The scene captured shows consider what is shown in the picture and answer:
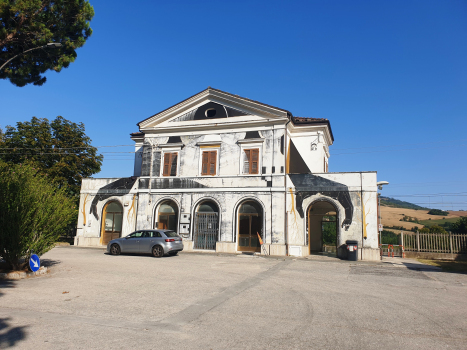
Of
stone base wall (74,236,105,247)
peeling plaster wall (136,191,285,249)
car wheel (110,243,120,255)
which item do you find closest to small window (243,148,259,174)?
peeling plaster wall (136,191,285,249)

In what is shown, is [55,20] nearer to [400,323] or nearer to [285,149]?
[285,149]

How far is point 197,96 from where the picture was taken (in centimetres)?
2425

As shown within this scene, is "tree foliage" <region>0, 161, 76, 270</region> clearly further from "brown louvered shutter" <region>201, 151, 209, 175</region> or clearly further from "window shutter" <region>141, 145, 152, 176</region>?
"window shutter" <region>141, 145, 152, 176</region>

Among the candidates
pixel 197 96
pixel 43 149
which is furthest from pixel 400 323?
pixel 43 149

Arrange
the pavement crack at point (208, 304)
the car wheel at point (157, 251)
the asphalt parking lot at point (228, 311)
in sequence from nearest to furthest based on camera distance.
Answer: the asphalt parking lot at point (228, 311)
the pavement crack at point (208, 304)
the car wheel at point (157, 251)

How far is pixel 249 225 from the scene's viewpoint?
2241 centimetres

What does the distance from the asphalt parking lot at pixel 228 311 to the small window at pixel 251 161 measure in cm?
1068

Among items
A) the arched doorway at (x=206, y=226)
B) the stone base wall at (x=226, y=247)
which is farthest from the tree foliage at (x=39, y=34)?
the stone base wall at (x=226, y=247)

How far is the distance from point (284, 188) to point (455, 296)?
12.6 m

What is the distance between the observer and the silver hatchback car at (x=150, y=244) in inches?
712

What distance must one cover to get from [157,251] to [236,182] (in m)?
7.16

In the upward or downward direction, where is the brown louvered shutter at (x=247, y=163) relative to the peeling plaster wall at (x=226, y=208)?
upward

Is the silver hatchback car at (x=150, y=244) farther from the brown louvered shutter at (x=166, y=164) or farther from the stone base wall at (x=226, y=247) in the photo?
the brown louvered shutter at (x=166, y=164)

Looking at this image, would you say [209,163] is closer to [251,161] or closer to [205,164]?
[205,164]
